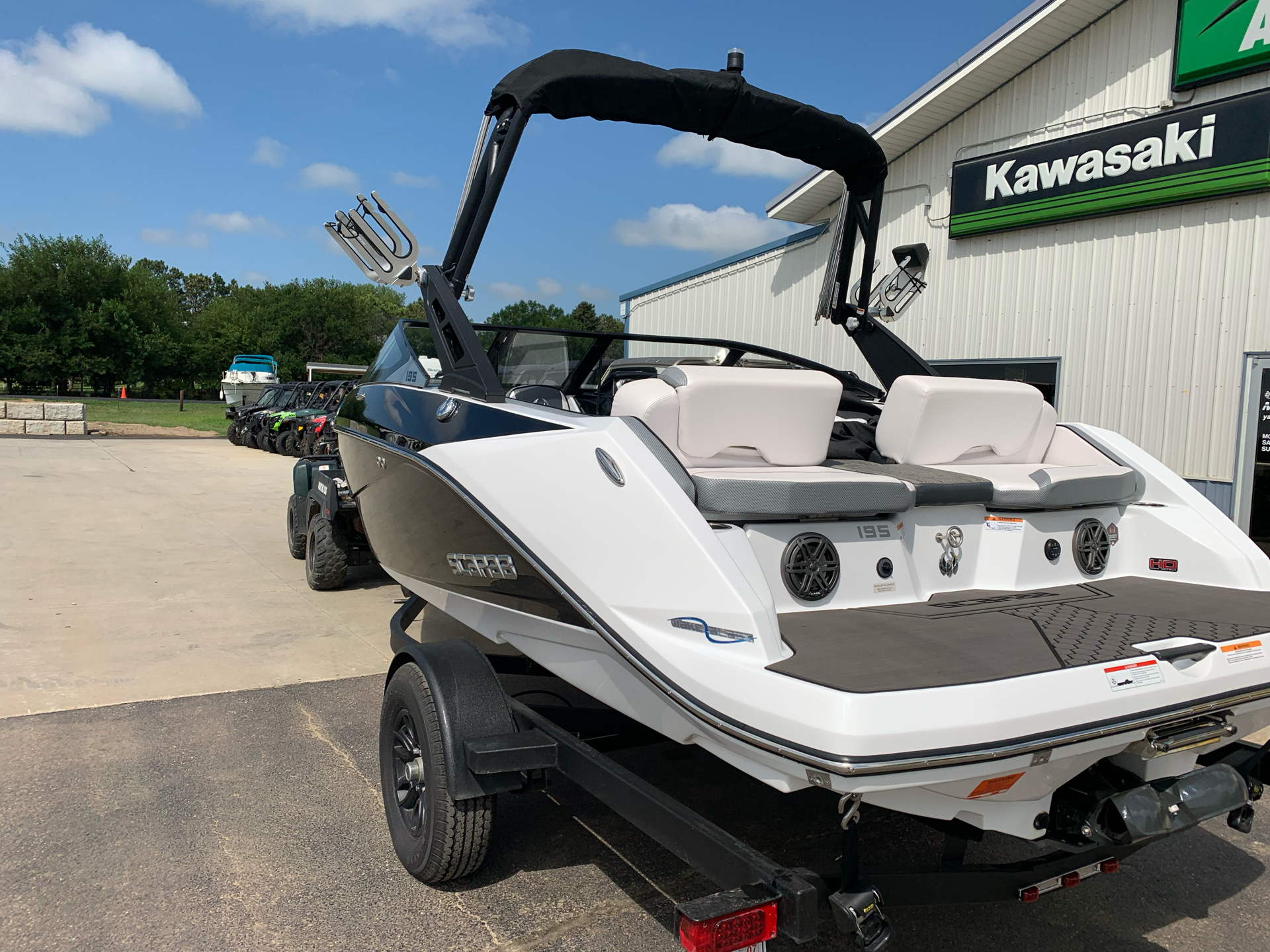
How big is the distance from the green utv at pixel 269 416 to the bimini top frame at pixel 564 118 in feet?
55.5

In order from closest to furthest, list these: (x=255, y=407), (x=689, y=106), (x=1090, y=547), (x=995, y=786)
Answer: (x=995, y=786), (x=1090, y=547), (x=689, y=106), (x=255, y=407)

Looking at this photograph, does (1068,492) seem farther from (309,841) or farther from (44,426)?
(44,426)

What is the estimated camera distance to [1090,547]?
3213 mm

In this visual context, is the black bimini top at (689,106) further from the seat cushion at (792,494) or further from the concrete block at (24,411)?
the concrete block at (24,411)

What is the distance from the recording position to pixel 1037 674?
78.1 inches

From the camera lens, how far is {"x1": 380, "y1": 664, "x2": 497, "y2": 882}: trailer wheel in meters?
2.67

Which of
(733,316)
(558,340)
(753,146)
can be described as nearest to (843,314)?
(753,146)

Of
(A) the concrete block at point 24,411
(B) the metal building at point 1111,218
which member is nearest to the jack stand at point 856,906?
(B) the metal building at point 1111,218

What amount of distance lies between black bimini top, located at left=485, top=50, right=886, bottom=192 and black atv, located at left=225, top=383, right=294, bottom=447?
1849cm

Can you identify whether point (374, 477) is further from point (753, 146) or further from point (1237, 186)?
point (1237, 186)

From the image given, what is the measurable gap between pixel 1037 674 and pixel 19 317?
48.3 m

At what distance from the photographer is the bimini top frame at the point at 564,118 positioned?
3.43 meters

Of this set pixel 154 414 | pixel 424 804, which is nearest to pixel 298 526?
pixel 424 804

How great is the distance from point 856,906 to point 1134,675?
831 millimetres
